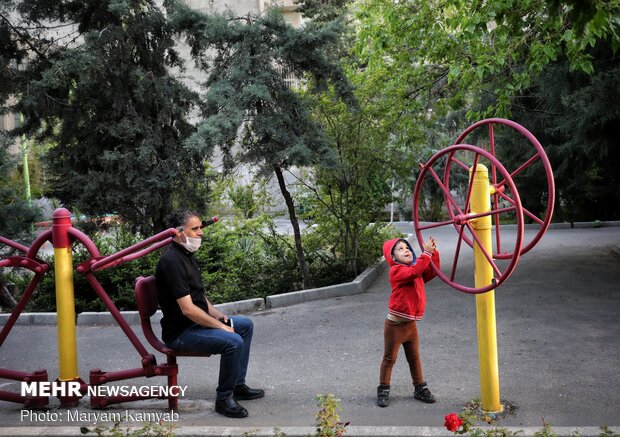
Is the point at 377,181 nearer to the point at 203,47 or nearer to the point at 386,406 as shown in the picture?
the point at 203,47

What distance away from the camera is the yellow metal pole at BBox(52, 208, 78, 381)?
5.77 m

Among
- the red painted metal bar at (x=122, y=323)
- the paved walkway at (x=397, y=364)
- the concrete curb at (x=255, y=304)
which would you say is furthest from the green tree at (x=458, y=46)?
the red painted metal bar at (x=122, y=323)

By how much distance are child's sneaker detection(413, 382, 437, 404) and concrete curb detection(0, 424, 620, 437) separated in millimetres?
767

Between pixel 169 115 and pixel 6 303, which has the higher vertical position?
pixel 169 115

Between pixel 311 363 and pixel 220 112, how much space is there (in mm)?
4150

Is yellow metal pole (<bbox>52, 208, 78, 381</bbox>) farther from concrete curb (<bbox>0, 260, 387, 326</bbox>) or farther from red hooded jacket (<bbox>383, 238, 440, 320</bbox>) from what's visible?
concrete curb (<bbox>0, 260, 387, 326</bbox>)

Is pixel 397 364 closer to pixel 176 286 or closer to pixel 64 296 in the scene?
pixel 176 286

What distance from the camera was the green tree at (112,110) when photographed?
10.9 m

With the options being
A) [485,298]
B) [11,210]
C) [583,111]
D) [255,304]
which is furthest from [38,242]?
[583,111]

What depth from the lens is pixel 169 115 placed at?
456 inches

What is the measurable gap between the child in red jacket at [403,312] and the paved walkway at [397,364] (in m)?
0.16

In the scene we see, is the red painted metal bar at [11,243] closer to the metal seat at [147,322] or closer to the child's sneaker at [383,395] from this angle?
the metal seat at [147,322]

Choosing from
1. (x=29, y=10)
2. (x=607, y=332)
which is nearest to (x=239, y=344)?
(x=607, y=332)

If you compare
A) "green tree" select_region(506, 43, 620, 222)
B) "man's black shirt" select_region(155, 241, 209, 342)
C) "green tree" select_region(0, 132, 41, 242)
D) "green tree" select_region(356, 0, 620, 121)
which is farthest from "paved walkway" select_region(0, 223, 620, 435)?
"green tree" select_region(356, 0, 620, 121)
